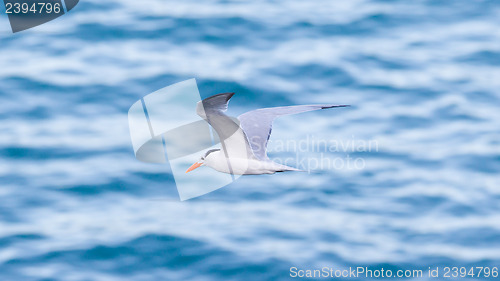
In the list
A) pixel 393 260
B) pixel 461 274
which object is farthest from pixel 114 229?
pixel 461 274

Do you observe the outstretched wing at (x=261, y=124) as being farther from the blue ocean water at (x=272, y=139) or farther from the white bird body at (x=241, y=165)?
the blue ocean water at (x=272, y=139)

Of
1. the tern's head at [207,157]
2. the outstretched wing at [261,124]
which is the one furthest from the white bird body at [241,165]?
the outstretched wing at [261,124]

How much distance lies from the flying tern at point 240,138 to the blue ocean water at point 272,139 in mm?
1054

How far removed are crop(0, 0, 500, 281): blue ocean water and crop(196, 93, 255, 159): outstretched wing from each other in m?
1.23

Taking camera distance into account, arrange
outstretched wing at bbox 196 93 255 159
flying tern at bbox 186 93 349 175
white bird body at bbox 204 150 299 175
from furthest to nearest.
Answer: white bird body at bbox 204 150 299 175 < flying tern at bbox 186 93 349 175 < outstretched wing at bbox 196 93 255 159

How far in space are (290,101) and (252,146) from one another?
3.53 m

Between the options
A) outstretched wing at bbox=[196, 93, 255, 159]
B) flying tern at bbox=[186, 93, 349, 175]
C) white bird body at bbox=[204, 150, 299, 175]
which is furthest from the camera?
white bird body at bbox=[204, 150, 299, 175]

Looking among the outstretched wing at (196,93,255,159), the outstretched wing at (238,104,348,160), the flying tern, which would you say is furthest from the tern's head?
the outstretched wing at (238,104,348,160)

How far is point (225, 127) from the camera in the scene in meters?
10.3

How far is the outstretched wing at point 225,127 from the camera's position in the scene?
9609 mm

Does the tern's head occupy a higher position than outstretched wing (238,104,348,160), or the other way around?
outstretched wing (238,104,348,160)

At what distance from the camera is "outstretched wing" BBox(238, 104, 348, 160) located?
10.8 meters

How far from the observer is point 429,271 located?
1088cm

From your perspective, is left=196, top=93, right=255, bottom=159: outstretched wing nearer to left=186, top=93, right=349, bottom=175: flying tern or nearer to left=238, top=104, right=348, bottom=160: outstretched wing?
left=186, top=93, right=349, bottom=175: flying tern
